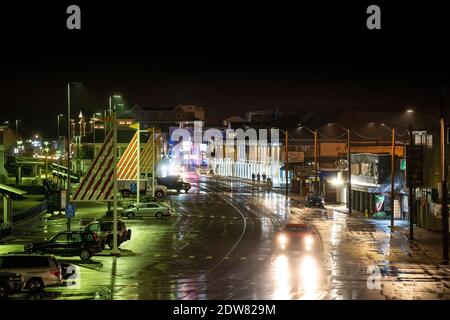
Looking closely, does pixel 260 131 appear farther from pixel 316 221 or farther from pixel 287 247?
pixel 287 247

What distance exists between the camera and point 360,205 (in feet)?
225

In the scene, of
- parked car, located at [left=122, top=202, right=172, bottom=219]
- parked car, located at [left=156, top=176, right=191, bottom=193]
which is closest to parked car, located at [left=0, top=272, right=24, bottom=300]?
parked car, located at [left=122, top=202, right=172, bottom=219]

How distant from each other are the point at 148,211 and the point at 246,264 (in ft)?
89.6

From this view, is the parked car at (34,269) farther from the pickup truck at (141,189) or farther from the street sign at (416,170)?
the pickup truck at (141,189)

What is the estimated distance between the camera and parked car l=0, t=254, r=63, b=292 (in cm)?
2591

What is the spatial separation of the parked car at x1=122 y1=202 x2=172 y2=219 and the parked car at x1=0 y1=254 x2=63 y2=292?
1271 inches

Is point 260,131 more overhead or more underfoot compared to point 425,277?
more overhead

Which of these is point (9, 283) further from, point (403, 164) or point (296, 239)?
point (403, 164)

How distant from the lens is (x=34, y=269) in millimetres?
26094

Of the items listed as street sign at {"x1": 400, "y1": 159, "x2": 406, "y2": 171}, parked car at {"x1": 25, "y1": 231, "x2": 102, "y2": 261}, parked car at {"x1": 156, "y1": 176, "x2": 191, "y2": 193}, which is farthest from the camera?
parked car at {"x1": 156, "y1": 176, "x2": 191, "y2": 193}

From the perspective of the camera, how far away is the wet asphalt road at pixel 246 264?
25.2m

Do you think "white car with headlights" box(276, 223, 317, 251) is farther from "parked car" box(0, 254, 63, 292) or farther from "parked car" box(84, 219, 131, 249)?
"parked car" box(0, 254, 63, 292)
